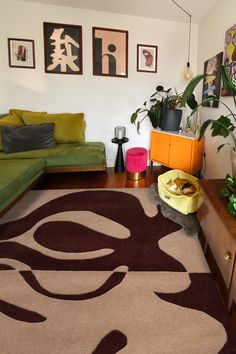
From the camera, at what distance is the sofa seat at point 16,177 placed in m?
1.64

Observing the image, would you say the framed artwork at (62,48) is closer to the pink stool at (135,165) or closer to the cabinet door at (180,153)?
the pink stool at (135,165)

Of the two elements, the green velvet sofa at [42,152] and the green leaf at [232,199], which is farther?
the green velvet sofa at [42,152]

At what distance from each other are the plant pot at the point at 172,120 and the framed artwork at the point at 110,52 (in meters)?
0.94

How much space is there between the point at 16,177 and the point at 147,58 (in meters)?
2.53

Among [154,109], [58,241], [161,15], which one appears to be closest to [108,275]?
[58,241]

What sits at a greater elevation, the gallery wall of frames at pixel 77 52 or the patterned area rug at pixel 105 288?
the gallery wall of frames at pixel 77 52

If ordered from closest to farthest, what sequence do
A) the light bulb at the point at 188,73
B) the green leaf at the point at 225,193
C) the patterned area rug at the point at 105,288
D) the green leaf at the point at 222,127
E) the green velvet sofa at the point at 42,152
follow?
the patterned area rug at the point at 105,288 → the green leaf at the point at 225,193 → the green leaf at the point at 222,127 → the green velvet sofa at the point at 42,152 → the light bulb at the point at 188,73

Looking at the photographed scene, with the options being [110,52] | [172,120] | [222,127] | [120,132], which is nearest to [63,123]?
[120,132]

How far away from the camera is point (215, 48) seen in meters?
2.58

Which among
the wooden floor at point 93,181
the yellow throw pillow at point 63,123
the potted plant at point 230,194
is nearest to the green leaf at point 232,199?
the potted plant at point 230,194

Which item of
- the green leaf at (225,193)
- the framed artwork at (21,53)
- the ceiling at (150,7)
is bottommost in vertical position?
the green leaf at (225,193)

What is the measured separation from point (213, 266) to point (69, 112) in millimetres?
2715

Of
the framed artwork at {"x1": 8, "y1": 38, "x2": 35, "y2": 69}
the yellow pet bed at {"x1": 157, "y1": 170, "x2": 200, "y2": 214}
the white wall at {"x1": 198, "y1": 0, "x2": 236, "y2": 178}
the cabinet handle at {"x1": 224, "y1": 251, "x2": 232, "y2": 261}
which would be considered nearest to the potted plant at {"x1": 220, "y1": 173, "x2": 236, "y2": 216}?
the cabinet handle at {"x1": 224, "y1": 251, "x2": 232, "y2": 261}

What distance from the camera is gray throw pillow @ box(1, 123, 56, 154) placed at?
2.55m
